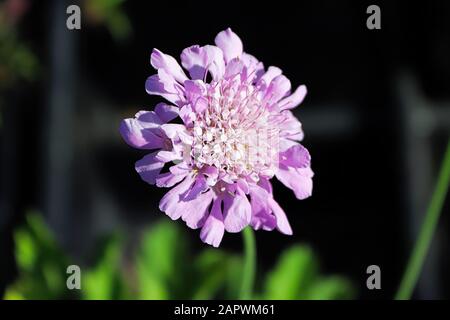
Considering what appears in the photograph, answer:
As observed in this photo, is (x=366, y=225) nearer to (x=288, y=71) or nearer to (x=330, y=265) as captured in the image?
(x=330, y=265)

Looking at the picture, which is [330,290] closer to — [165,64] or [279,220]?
[279,220]

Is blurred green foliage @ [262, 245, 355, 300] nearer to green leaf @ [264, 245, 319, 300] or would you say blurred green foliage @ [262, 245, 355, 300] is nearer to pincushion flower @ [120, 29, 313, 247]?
green leaf @ [264, 245, 319, 300]

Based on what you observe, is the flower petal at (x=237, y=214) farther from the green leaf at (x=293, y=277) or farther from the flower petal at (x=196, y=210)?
the green leaf at (x=293, y=277)

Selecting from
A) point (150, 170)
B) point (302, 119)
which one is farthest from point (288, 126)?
point (302, 119)

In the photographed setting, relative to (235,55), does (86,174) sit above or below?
below
